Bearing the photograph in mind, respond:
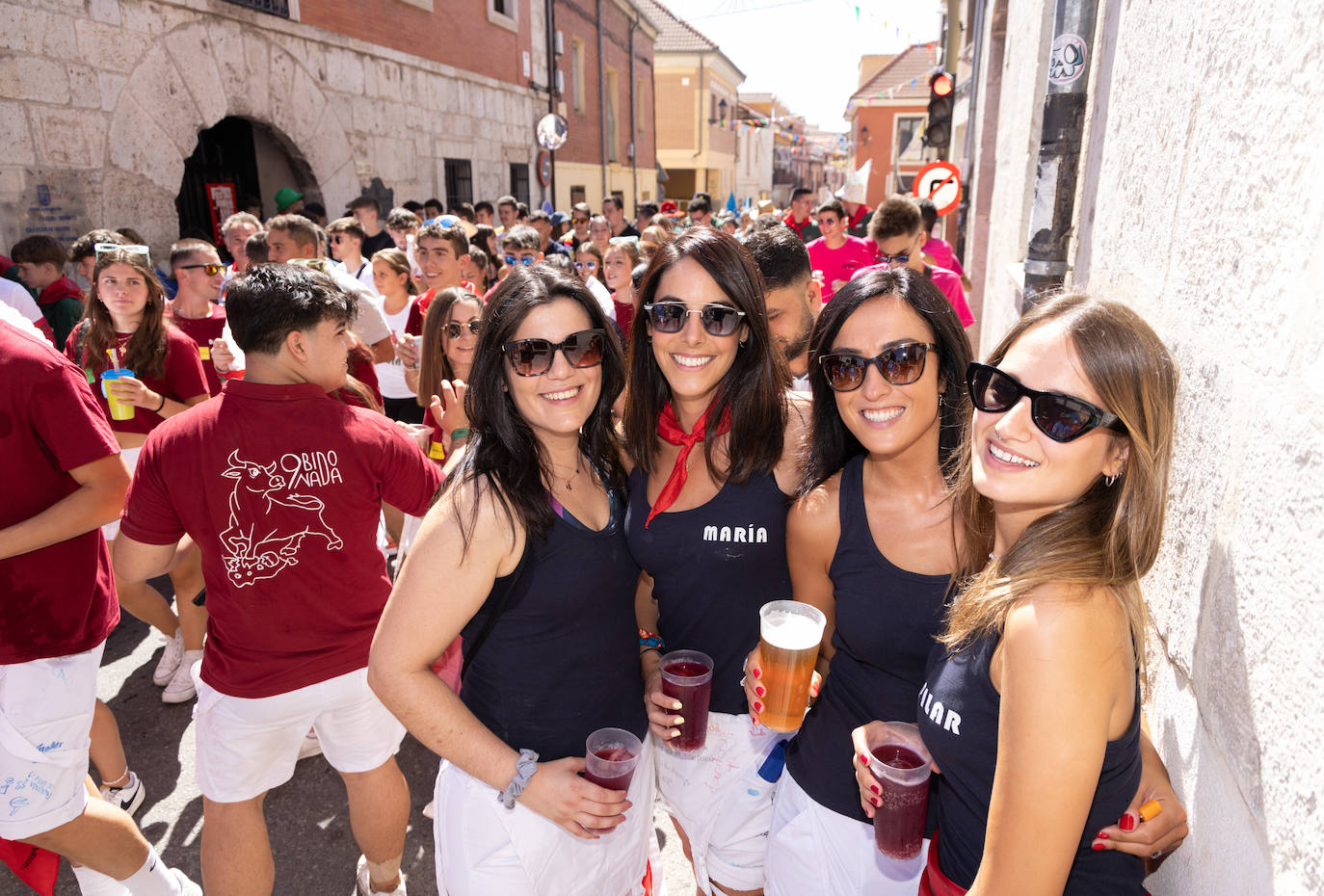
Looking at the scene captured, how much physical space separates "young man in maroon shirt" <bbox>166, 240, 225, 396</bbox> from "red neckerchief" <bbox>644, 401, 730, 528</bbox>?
3.58 metres

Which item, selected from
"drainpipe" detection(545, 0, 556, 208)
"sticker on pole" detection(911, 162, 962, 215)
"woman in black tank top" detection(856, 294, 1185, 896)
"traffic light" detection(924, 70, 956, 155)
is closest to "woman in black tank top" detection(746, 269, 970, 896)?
"woman in black tank top" detection(856, 294, 1185, 896)

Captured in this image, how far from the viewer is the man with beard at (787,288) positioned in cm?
330

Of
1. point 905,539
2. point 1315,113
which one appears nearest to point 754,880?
point 905,539

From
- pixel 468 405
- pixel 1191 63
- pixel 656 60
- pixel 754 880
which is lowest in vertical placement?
pixel 754 880

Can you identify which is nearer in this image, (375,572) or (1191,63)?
(1191,63)

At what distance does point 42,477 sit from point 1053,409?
2807 millimetres

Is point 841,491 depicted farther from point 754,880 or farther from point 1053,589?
point 754,880

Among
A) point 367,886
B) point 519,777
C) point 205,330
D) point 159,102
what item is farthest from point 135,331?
point 159,102

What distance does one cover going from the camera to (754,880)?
2096 mm

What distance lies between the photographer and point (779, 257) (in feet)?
10.8

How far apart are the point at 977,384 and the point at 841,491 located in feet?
1.68

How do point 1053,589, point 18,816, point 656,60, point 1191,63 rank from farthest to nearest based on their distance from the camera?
1. point 656,60
2. point 18,816
3. point 1191,63
4. point 1053,589

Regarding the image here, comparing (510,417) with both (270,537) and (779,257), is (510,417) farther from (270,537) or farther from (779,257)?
(779,257)

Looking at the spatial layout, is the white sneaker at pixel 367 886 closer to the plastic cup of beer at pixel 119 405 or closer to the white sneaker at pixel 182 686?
the white sneaker at pixel 182 686
